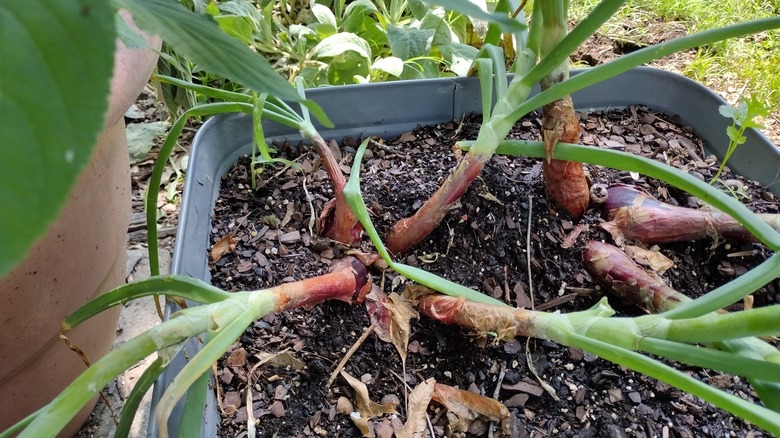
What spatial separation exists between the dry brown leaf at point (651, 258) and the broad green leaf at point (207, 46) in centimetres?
61

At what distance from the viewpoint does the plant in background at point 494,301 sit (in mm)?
431

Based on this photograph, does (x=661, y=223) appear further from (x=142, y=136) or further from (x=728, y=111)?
(x=142, y=136)

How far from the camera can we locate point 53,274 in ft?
2.06

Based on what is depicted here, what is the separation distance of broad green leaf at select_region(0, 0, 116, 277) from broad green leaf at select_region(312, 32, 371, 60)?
0.91 m

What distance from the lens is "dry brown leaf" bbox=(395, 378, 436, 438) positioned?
0.66m

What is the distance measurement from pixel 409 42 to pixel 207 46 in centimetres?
93

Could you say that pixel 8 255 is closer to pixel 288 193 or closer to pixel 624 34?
pixel 288 193

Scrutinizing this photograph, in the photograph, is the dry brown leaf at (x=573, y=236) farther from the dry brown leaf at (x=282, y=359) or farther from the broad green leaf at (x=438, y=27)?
the broad green leaf at (x=438, y=27)

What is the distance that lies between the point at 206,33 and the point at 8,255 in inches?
6.4

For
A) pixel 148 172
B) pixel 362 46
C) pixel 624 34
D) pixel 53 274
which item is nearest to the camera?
pixel 53 274

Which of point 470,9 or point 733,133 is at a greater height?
point 733,133

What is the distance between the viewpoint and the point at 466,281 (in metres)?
0.78

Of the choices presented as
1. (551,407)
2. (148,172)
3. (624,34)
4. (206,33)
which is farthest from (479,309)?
(624,34)

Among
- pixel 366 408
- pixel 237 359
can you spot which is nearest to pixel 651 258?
pixel 366 408
